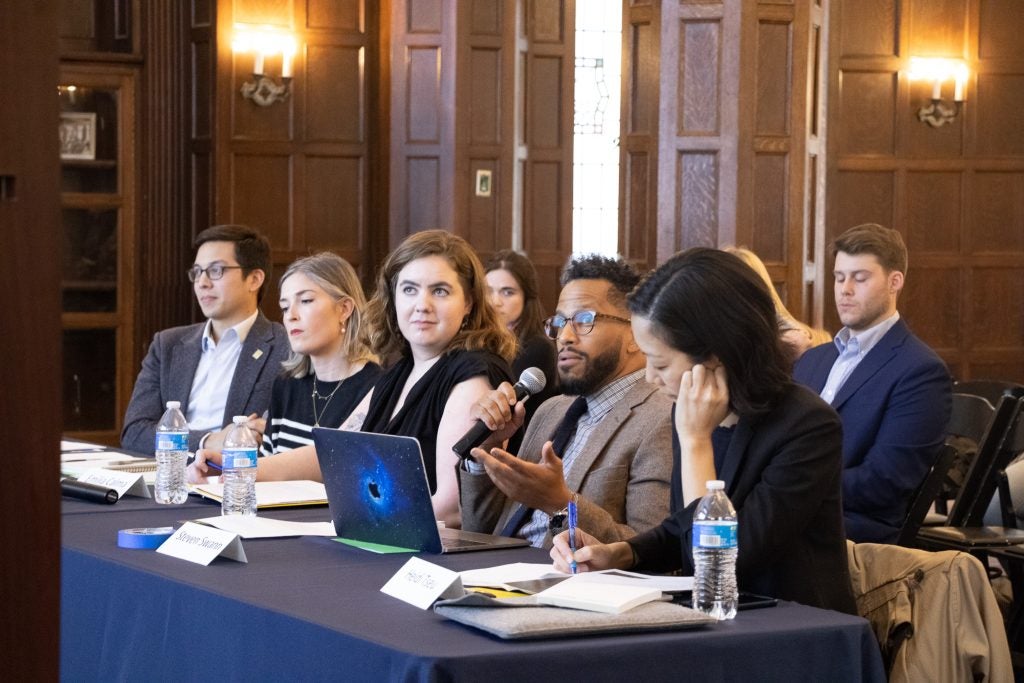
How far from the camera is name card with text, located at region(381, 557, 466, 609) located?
83.4 inches

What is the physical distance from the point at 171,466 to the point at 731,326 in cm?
168

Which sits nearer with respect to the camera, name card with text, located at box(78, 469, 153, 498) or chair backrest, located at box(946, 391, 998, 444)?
name card with text, located at box(78, 469, 153, 498)

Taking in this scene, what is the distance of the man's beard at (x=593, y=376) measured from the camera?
3.21 meters

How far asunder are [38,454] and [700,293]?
6.00 feet

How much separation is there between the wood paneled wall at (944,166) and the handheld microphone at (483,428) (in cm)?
700

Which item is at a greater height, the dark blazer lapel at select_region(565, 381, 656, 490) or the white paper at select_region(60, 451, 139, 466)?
the dark blazer lapel at select_region(565, 381, 656, 490)

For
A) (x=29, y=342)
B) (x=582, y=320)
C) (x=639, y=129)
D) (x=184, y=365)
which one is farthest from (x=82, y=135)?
(x=29, y=342)

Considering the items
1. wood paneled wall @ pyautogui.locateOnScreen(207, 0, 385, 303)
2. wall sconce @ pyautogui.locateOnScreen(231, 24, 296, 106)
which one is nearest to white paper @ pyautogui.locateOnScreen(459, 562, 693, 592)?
wood paneled wall @ pyautogui.locateOnScreen(207, 0, 385, 303)

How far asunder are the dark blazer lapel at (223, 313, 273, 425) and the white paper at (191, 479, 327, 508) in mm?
1340

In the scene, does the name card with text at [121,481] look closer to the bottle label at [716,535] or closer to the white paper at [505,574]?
the white paper at [505,574]

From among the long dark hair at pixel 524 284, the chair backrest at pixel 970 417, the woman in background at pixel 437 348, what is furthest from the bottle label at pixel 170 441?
the chair backrest at pixel 970 417

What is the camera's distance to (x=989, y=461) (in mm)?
4367

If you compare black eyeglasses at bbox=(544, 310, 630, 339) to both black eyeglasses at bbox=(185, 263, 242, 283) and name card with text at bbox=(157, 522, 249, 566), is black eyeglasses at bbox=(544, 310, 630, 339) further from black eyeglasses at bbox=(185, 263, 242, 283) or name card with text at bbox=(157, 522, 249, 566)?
black eyeglasses at bbox=(185, 263, 242, 283)

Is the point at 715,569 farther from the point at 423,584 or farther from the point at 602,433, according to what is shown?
the point at 602,433
